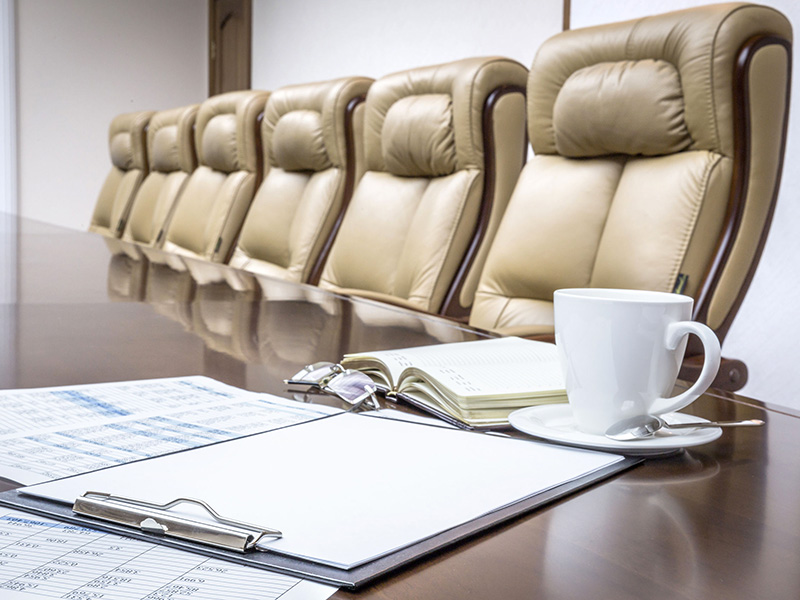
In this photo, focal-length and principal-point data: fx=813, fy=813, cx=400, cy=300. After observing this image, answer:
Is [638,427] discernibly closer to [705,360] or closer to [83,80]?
[705,360]

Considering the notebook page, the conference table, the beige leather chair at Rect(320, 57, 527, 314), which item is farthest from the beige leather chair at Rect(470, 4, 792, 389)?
the notebook page

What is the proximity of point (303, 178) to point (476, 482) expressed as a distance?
286 centimetres

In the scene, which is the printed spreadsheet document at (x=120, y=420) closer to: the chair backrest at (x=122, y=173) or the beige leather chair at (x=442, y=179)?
the beige leather chair at (x=442, y=179)

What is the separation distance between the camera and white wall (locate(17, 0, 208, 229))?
6.47m

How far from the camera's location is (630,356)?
0.50 meters

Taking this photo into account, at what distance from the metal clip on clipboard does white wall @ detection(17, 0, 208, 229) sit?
22.5ft

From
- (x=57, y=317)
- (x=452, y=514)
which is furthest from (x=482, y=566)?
(x=57, y=317)

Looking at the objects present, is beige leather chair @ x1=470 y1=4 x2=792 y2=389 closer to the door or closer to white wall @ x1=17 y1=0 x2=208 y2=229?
the door

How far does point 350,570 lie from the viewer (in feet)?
1.03

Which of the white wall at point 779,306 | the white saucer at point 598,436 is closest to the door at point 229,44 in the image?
the white wall at point 779,306

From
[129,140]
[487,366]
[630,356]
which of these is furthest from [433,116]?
[129,140]

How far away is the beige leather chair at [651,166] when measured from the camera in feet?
4.95

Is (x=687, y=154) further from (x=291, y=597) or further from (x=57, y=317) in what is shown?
(x=291, y=597)

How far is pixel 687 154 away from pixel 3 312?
1.27 m
